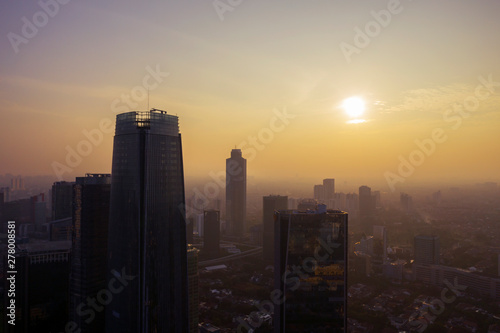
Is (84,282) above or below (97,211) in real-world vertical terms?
below

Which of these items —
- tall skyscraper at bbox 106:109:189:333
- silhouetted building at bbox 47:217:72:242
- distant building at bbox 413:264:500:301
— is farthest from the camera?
distant building at bbox 413:264:500:301

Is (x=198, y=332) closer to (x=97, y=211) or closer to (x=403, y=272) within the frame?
(x=97, y=211)

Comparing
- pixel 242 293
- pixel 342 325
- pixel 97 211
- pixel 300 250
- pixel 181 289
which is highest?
pixel 97 211

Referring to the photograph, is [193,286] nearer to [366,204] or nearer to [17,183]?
[366,204]

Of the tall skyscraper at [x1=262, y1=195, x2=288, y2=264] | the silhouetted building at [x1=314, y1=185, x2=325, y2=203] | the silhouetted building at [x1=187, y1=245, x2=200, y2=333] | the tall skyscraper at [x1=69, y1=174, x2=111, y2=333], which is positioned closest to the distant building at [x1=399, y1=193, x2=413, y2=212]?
the silhouetted building at [x1=314, y1=185, x2=325, y2=203]

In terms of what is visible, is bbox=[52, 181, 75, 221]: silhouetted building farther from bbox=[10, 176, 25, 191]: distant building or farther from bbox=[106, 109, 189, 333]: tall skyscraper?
bbox=[10, 176, 25, 191]: distant building

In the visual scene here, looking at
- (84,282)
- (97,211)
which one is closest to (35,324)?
(84,282)

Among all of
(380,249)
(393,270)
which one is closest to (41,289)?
(393,270)
